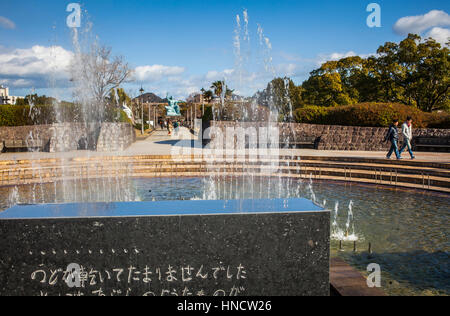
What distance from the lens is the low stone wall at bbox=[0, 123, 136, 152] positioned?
18109 mm

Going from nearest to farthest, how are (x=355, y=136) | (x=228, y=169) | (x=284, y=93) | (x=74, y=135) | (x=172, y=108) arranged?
1. (x=228, y=169)
2. (x=74, y=135)
3. (x=355, y=136)
4. (x=284, y=93)
5. (x=172, y=108)

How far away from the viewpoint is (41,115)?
23.0 meters

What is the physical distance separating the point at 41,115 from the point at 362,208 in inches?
862

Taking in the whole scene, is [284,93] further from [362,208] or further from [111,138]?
[362,208]

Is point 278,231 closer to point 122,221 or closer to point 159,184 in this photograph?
point 122,221

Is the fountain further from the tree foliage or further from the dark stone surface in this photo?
the tree foliage

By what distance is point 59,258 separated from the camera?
104 inches

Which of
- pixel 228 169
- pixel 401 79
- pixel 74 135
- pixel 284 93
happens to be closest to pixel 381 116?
pixel 228 169

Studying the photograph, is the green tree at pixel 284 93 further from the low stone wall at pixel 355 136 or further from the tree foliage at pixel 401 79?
the low stone wall at pixel 355 136
